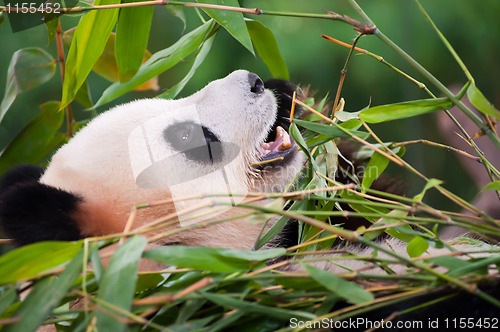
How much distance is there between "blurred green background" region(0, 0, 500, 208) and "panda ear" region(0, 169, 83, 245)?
131 centimetres

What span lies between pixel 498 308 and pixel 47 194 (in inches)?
20.4

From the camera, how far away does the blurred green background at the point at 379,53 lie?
193 centimetres

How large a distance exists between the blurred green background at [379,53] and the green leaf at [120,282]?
58.0 inches

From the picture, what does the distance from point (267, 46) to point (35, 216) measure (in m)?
0.52

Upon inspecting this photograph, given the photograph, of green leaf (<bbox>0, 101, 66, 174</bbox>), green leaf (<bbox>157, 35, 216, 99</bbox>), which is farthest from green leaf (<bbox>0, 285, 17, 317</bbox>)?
green leaf (<bbox>0, 101, 66, 174</bbox>)

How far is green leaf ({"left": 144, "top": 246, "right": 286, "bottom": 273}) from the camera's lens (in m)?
0.44

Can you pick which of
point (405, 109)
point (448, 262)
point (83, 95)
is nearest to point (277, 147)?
point (405, 109)

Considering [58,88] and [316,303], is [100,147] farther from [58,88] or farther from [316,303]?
[58,88]

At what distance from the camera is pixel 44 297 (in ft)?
1.31

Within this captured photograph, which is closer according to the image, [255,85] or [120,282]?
[120,282]

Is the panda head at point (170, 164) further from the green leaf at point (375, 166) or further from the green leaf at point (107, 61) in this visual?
the green leaf at point (107, 61)

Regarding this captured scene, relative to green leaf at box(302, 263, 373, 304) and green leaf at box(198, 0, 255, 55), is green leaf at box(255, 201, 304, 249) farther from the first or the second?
green leaf at box(198, 0, 255, 55)

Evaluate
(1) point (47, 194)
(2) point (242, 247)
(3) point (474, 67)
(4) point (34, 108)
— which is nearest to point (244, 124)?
(2) point (242, 247)

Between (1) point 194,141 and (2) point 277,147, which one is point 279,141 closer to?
(2) point 277,147
